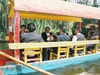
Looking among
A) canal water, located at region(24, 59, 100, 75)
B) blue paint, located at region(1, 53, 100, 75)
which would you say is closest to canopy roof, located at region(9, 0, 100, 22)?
blue paint, located at region(1, 53, 100, 75)

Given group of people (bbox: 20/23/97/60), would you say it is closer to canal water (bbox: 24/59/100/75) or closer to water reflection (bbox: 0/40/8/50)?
canal water (bbox: 24/59/100/75)

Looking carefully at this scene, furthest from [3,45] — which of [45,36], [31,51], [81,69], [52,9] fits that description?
[31,51]

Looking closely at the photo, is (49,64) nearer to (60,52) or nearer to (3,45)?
(60,52)

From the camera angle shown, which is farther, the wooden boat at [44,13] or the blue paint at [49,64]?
the wooden boat at [44,13]

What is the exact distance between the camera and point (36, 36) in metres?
6.90

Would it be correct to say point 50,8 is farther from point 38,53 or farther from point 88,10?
point 88,10

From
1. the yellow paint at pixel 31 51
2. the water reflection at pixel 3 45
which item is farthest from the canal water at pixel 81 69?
the water reflection at pixel 3 45

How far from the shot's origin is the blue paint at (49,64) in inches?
241

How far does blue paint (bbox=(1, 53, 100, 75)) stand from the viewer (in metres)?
6.11

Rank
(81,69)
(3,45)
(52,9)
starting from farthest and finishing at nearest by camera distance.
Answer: (3,45) < (81,69) < (52,9)

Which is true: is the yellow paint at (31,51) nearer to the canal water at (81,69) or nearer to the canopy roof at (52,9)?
the canal water at (81,69)

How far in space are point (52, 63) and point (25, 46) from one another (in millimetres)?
1321

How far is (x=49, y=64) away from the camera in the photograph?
7.07m

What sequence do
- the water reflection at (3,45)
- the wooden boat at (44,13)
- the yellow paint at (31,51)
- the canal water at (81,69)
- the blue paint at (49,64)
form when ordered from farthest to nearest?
the water reflection at (3,45)
the canal water at (81,69)
the yellow paint at (31,51)
the wooden boat at (44,13)
the blue paint at (49,64)
